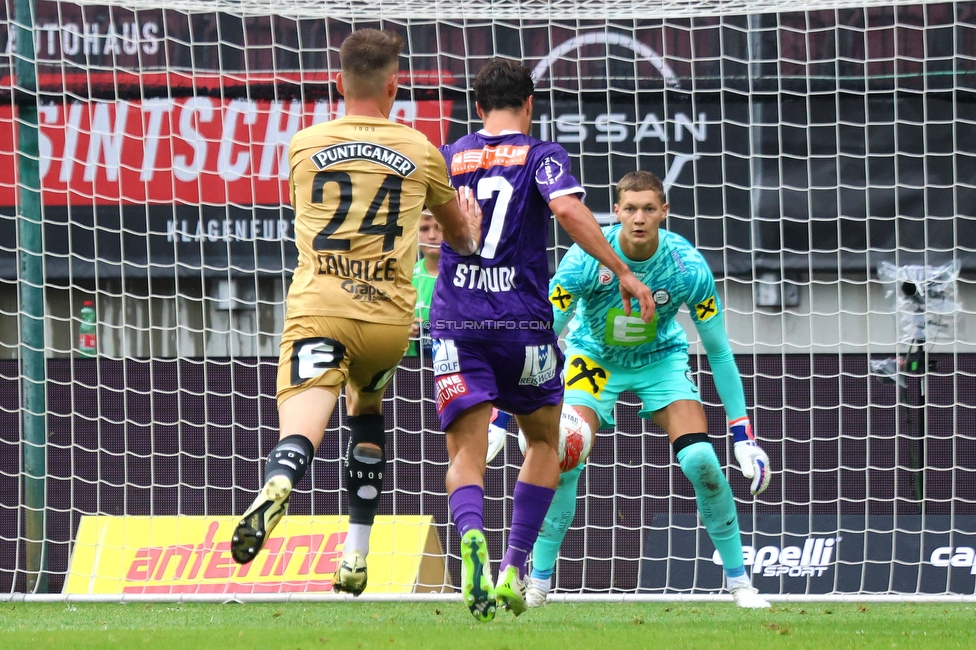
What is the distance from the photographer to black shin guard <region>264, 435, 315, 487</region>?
137 inches

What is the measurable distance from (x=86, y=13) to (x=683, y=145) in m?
3.84

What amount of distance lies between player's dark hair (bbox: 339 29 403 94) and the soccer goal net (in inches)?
123

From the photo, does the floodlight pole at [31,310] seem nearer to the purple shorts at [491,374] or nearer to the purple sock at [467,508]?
the purple shorts at [491,374]

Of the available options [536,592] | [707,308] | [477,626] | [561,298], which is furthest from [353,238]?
[536,592]

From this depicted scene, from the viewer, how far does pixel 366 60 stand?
3.82 metres

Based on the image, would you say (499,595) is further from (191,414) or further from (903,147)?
(903,147)

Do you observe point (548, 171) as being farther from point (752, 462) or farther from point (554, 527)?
point (554, 527)

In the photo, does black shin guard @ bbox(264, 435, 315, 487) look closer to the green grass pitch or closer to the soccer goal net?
the green grass pitch

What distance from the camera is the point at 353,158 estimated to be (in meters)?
3.75

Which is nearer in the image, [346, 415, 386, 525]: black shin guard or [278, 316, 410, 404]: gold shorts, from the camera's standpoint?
[278, 316, 410, 404]: gold shorts

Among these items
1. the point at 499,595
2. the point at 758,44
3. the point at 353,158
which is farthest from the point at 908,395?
the point at 353,158

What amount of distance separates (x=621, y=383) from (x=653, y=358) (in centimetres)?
18

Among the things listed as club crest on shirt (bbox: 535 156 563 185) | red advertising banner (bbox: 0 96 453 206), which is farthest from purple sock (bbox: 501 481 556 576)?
red advertising banner (bbox: 0 96 453 206)

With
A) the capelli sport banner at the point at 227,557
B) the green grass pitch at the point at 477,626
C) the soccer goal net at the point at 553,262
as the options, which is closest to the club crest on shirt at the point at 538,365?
the green grass pitch at the point at 477,626
